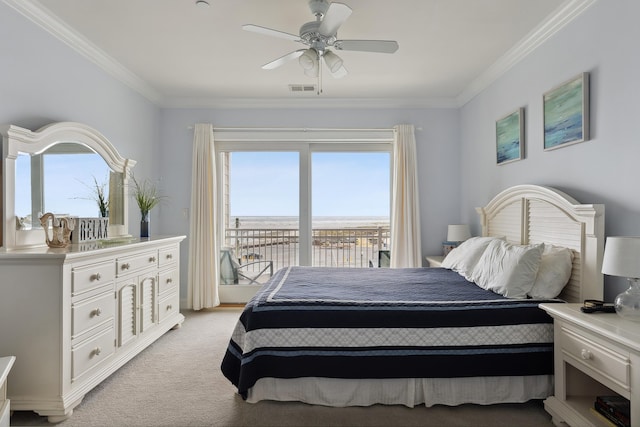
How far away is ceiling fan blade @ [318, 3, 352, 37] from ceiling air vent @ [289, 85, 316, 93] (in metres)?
1.75

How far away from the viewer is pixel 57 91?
2.86m

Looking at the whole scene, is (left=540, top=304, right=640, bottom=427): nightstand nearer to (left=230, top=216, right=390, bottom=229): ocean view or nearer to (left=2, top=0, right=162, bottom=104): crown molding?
(left=230, top=216, right=390, bottom=229): ocean view

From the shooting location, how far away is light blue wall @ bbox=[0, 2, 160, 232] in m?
2.43

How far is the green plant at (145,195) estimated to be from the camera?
3723 mm

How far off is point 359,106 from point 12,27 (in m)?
3.37

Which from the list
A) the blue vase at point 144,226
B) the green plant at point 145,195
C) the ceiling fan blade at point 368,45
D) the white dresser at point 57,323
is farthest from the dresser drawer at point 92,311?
the ceiling fan blade at point 368,45

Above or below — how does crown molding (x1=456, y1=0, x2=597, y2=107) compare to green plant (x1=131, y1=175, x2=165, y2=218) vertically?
above

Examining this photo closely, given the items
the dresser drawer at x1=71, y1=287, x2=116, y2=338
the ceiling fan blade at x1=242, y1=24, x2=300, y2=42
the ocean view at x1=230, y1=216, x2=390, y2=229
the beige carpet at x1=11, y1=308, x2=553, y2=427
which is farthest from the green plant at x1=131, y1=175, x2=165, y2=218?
the ceiling fan blade at x1=242, y1=24, x2=300, y2=42

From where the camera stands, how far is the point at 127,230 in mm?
3684

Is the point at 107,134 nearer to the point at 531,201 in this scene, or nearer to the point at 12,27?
the point at 12,27

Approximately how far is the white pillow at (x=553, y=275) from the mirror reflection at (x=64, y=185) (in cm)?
345

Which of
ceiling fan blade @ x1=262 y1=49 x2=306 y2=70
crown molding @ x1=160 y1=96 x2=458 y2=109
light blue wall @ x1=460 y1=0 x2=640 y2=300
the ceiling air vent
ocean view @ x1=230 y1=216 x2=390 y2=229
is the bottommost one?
ocean view @ x1=230 y1=216 x2=390 y2=229

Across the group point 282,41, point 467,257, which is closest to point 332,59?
point 282,41

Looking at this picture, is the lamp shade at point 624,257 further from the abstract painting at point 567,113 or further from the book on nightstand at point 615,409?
the abstract painting at point 567,113
